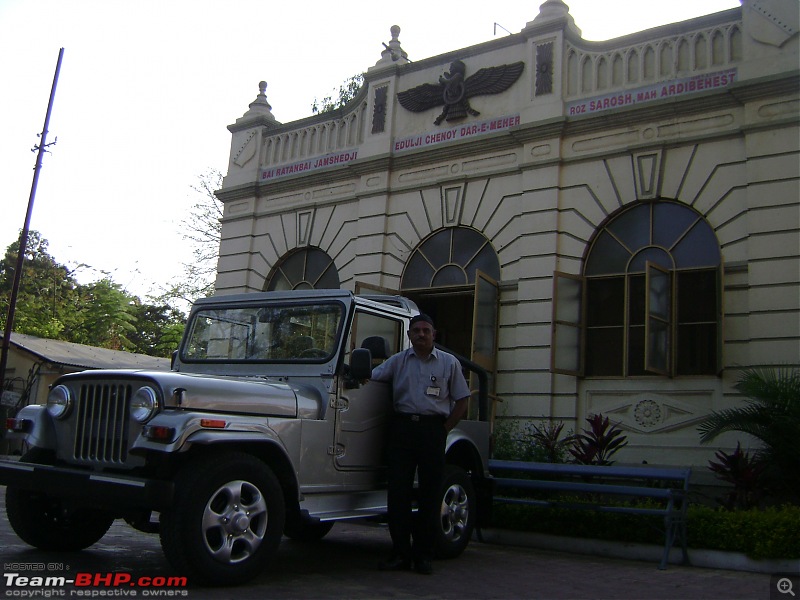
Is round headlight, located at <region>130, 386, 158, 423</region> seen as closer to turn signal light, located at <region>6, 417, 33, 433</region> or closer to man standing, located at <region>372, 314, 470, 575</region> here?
turn signal light, located at <region>6, 417, 33, 433</region>

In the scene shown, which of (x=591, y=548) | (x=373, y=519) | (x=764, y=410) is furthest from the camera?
(x=764, y=410)

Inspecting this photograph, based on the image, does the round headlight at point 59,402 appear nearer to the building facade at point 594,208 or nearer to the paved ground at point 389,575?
the paved ground at point 389,575

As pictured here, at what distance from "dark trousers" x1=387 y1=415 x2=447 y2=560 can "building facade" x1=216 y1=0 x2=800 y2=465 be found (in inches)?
238

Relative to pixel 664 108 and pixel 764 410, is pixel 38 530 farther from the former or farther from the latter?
pixel 664 108

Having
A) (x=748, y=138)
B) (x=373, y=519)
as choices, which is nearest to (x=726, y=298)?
(x=748, y=138)

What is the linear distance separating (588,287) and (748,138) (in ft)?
11.3

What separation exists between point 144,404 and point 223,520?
36.7 inches

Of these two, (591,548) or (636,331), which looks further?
(636,331)

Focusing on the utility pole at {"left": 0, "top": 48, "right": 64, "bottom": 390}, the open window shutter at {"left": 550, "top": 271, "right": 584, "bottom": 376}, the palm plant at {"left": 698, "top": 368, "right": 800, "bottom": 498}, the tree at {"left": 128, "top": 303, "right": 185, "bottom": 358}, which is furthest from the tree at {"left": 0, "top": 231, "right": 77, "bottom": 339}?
the palm plant at {"left": 698, "top": 368, "right": 800, "bottom": 498}

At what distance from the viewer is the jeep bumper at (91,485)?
4.88m

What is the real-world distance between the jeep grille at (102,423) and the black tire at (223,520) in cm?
62

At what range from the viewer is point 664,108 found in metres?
13.2

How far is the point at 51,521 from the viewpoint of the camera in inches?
244

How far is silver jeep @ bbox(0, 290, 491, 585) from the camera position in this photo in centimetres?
505
